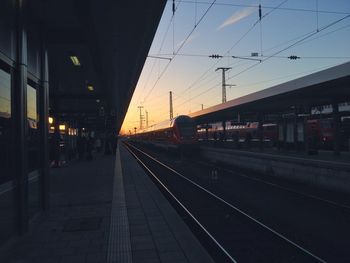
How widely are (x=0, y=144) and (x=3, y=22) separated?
163cm

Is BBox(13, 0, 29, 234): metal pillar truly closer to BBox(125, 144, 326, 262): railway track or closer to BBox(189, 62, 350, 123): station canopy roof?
BBox(125, 144, 326, 262): railway track

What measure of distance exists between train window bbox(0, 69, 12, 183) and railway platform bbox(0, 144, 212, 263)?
1.04m

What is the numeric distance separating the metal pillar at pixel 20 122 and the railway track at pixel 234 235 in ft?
9.65

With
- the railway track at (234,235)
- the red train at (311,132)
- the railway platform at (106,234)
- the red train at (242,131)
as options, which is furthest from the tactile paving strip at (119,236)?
the red train at (242,131)

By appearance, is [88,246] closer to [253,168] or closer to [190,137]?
[253,168]

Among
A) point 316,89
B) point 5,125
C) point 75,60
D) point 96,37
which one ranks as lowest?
point 5,125

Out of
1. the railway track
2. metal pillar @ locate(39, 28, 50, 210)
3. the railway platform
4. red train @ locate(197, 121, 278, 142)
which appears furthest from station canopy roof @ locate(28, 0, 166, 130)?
red train @ locate(197, 121, 278, 142)

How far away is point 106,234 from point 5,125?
2240mm

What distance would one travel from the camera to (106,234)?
7191 millimetres

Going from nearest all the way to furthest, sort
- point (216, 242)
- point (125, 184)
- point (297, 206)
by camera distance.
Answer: point (216, 242) → point (297, 206) → point (125, 184)

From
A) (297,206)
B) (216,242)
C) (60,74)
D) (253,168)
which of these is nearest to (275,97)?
(253,168)

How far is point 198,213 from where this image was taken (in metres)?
10.7

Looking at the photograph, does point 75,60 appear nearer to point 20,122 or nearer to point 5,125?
point 20,122

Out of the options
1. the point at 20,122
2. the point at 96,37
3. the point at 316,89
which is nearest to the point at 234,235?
the point at 20,122
